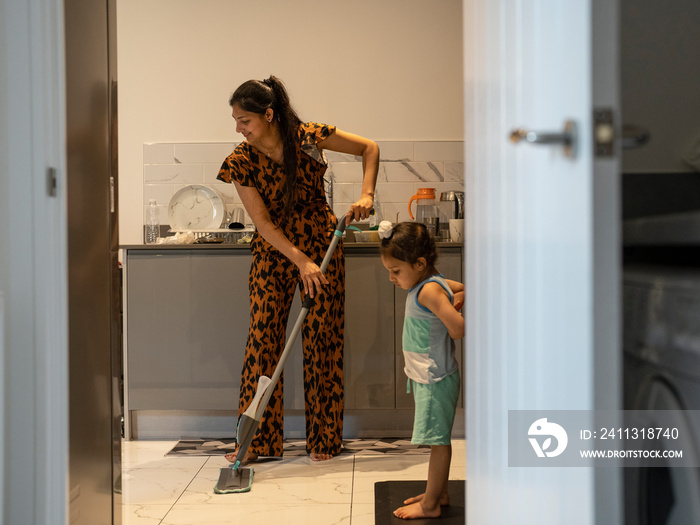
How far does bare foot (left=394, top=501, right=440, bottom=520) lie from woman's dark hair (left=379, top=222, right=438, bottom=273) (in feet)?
2.31

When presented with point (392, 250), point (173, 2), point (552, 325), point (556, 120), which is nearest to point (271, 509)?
point (392, 250)

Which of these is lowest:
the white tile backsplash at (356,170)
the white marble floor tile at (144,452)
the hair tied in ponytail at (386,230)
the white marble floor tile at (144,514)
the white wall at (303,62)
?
A: the white marble floor tile at (144,452)

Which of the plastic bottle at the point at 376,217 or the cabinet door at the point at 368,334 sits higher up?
the plastic bottle at the point at 376,217

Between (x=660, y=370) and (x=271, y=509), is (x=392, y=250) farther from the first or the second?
(x=660, y=370)

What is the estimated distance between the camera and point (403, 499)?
2160 mm

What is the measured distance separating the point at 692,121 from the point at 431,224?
236cm

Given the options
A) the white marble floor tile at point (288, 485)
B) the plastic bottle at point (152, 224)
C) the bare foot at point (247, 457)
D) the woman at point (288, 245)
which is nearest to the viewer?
the white marble floor tile at point (288, 485)

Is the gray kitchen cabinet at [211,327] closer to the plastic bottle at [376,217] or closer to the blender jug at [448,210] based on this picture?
the blender jug at [448,210]

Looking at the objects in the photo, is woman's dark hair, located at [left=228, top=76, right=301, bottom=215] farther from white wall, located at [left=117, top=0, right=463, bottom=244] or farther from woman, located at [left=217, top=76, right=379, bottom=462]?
white wall, located at [left=117, top=0, right=463, bottom=244]

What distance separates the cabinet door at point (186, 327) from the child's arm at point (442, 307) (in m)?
1.31

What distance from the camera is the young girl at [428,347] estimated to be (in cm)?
198

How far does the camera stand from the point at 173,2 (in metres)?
3.81

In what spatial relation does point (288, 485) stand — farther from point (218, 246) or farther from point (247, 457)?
point (218, 246)

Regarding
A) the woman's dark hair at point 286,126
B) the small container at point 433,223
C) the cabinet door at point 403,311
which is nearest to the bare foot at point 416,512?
the cabinet door at point 403,311
